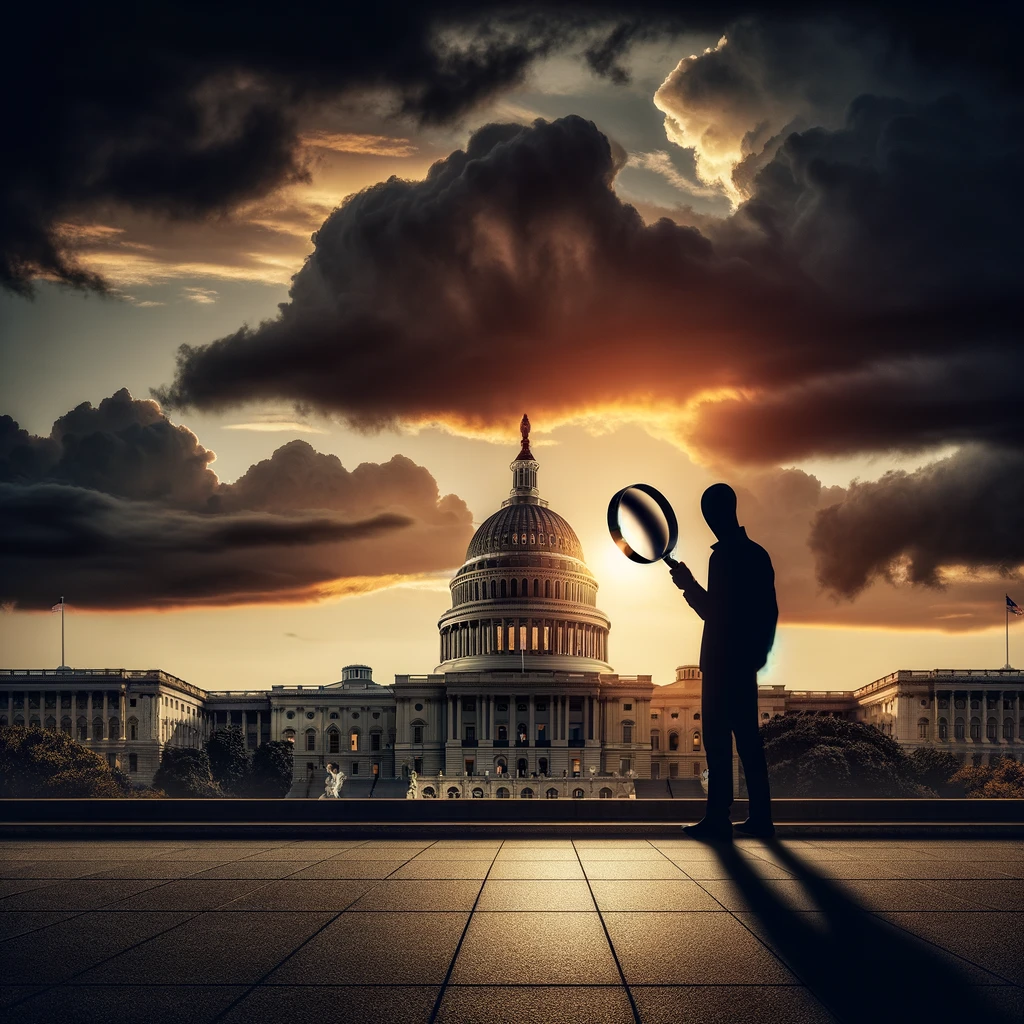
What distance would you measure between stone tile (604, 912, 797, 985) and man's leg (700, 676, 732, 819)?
25.4ft

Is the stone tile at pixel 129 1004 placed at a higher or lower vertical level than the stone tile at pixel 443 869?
higher

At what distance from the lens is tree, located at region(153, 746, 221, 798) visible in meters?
119

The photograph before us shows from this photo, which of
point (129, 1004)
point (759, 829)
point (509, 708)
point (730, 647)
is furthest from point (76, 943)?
point (509, 708)

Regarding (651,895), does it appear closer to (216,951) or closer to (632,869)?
(632,869)

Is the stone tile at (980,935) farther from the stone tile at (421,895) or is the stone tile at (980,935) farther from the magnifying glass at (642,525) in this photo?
the magnifying glass at (642,525)

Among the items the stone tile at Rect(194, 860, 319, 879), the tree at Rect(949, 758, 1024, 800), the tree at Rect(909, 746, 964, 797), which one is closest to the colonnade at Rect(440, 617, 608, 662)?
the tree at Rect(909, 746, 964, 797)

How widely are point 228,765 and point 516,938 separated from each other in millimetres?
126300

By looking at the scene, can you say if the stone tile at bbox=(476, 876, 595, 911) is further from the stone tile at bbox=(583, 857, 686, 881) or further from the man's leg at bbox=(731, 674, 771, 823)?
the man's leg at bbox=(731, 674, 771, 823)

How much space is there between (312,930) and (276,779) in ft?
421

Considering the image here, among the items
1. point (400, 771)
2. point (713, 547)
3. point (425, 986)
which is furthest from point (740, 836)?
point (400, 771)

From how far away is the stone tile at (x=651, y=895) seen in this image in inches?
542

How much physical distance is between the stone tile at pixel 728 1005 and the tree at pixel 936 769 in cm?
11152

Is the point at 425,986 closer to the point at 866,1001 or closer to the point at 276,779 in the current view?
the point at 866,1001

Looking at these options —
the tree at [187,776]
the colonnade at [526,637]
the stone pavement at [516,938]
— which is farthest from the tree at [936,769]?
the stone pavement at [516,938]
